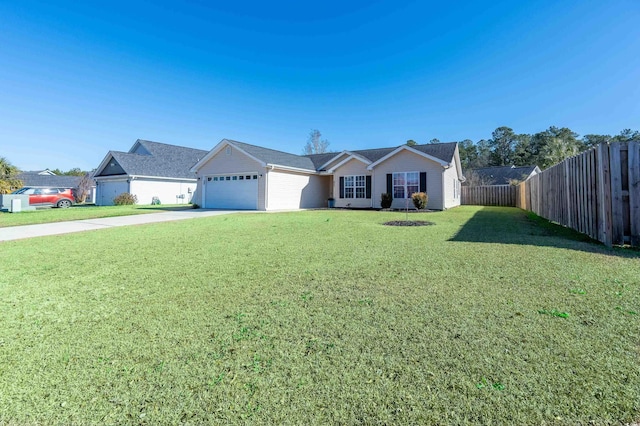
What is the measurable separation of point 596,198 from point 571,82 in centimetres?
1605

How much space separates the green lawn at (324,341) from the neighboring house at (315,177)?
1308 cm

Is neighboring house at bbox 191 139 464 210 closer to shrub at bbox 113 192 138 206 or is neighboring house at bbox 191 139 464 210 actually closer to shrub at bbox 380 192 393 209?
shrub at bbox 380 192 393 209

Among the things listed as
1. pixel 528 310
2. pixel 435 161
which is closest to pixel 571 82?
pixel 435 161

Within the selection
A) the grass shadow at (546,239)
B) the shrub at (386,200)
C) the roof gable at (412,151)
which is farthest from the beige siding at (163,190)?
the grass shadow at (546,239)

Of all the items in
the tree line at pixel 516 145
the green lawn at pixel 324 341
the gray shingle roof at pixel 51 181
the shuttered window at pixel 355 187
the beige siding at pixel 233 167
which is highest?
the tree line at pixel 516 145

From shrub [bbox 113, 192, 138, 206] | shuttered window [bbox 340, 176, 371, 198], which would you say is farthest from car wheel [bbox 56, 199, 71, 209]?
shuttered window [bbox 340, 176, 371, 198]

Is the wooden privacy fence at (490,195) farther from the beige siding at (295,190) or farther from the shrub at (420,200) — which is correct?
the beige siding at (295,190)

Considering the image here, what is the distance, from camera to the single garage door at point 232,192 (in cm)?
1884

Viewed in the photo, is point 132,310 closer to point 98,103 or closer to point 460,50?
point 460,50

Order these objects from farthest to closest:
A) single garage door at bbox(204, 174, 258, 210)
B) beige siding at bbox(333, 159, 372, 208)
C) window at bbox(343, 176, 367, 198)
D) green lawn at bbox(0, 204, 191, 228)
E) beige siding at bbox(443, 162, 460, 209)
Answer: window at bbox(343, 176, 367, 198)
beige siding at bbox(333, 159, 372, 208)
single garage door at bbox(204, 174, 258, 210)
beige siding at bbox(443, 162, 460, 209)
green lawn at bbox(0, 204, 191, 228)

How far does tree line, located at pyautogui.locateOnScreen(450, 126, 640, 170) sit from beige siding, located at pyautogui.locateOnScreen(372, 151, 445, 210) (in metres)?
36.6

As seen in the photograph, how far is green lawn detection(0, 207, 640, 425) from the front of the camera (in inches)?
70.0

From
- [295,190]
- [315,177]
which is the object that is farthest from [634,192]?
[315,177]

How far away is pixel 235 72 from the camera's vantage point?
21312 mm
